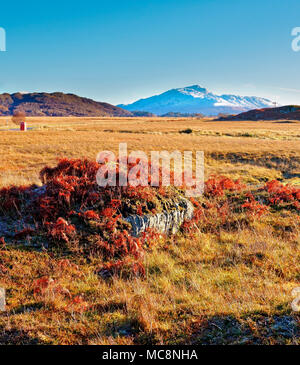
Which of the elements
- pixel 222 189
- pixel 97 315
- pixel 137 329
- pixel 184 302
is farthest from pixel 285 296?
pixel 222 189

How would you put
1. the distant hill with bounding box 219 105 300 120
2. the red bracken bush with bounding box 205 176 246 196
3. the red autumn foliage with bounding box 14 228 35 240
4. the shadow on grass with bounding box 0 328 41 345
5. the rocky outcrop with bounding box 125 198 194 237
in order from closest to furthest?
1. the shadow on grass with bounding box 0 328 41 345
2. the red autumn foliage with bounding box 14 228 35 240
3. the rocky outcrop with bounding box 125 198 194 237
4. the red bracken bush with bounding box 205 176 246 196
5. the distant hill with bounding box 219 105 300 120

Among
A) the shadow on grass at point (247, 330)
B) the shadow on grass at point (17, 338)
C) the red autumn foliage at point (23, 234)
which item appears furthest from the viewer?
the red autumn foliage at point (23, 234)

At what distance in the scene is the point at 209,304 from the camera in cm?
457

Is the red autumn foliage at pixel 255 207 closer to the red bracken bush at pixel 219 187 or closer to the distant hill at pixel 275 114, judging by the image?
the red bracken bush at pixel 219 187

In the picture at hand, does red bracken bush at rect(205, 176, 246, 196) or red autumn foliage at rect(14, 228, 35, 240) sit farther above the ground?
red bracken bush at rect(205, 176, 246, 196)

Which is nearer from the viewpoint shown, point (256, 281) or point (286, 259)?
point (256, 281)

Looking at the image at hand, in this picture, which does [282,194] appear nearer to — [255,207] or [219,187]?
[255,207]

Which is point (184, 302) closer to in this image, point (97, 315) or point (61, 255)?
point (97, 315)

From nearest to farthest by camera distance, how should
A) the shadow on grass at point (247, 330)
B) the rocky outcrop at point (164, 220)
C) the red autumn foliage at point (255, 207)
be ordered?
the shadow on grass at point (247, 330) → the rocky outcrop at point (164, 220) → the red autumn foliage at point (255, 207)

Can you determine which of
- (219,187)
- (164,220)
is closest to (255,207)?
(219,187)

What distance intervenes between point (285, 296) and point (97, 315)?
10.6 ft

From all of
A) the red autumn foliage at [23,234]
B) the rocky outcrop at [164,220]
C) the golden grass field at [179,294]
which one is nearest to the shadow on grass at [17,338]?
the golden grass field at [179,294]

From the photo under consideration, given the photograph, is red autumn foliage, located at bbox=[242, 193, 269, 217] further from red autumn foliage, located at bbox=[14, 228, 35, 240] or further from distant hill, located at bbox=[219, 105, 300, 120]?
distant hill, located at bbox=[219, 105, 300, 120]

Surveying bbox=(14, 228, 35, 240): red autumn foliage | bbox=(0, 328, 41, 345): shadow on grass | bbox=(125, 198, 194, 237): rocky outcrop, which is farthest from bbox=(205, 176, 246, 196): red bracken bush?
bbox=(0, 328, 41, 345): shadow on grass
